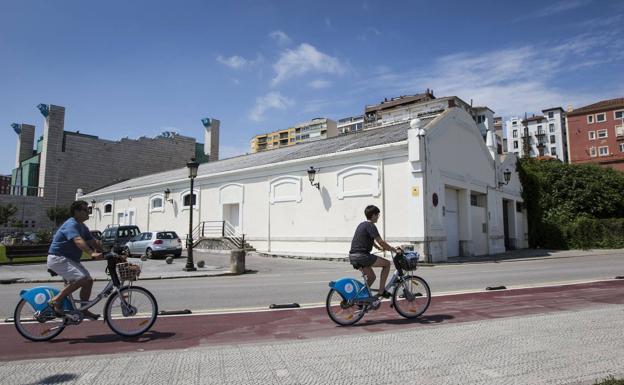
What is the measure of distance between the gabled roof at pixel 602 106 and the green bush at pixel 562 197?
4706 cm

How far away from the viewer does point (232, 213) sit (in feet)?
96.4

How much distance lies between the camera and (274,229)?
25875 mm

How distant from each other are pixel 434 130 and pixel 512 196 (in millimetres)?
12800

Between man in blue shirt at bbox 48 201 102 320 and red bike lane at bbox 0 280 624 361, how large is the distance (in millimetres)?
561

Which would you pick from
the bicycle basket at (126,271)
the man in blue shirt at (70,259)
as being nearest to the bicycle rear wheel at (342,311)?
the bicycle basket at (126,271)

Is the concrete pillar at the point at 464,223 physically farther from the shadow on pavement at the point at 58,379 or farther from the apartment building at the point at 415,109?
the apartment building at the point at 415,109

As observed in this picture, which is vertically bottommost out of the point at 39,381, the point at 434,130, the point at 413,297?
the point at 39,381

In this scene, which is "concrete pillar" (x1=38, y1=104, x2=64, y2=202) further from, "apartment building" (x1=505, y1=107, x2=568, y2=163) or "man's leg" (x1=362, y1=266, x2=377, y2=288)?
"apartment building" (x1=505, y1=107, x2=568, y2=163)

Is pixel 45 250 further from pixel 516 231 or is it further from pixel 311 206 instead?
pixel 516 231

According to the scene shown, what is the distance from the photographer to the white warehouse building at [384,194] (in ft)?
67.2

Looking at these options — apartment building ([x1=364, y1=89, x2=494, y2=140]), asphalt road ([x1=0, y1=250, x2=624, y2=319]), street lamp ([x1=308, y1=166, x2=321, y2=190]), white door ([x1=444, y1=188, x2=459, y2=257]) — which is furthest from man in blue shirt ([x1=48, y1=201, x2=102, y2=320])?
apartment building ([x1=364, y1=89, x2=494, y2=140])

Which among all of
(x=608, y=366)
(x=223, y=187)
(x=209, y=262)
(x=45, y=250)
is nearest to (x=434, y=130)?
(x=209, y=262)

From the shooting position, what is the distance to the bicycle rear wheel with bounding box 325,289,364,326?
675cm

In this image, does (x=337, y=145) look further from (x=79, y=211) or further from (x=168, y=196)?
(x=79, y=211)
